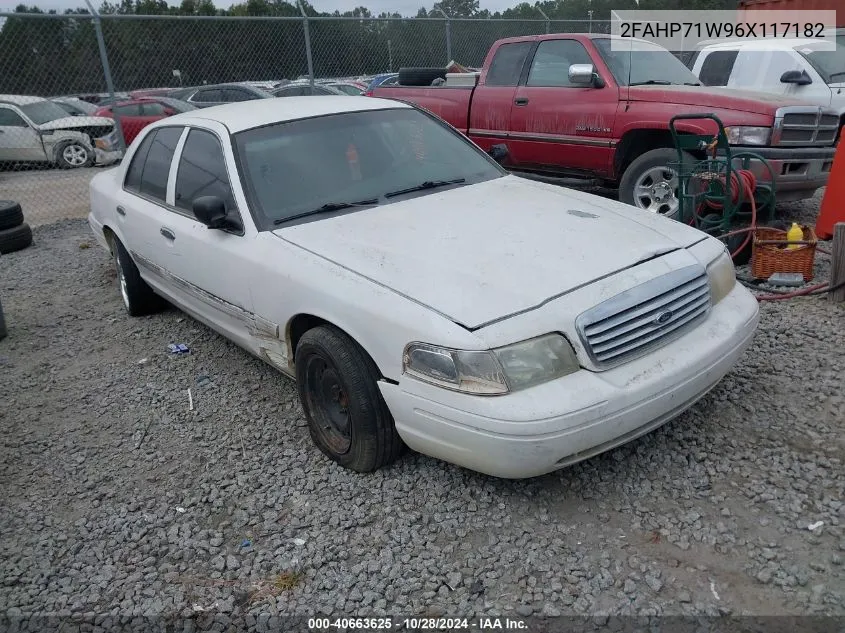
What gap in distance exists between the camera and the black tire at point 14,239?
753 cm

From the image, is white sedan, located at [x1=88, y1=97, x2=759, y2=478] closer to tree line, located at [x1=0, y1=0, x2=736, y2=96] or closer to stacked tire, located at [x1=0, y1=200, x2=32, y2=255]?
stacked tire, located at [x1=0, y1=200, x2=32, y2=255]

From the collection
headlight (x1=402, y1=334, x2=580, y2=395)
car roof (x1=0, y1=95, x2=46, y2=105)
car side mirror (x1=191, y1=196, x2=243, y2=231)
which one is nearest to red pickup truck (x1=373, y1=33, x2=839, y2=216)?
car side mirror (x1=191, y1=196, x2=243, y2=231)

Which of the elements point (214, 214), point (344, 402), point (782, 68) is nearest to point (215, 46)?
point (782, 68)

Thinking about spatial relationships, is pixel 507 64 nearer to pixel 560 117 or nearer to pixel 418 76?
pixel 560 117

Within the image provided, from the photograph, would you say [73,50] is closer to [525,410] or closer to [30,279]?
[30,279]

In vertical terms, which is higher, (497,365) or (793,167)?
(793,167)

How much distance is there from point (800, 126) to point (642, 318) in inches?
176

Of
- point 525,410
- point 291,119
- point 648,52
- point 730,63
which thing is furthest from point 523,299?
point 730,63

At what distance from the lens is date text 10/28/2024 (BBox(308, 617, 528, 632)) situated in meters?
2.33

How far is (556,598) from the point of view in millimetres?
2395

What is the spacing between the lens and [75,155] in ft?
47.0

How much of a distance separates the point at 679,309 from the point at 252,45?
404 inches

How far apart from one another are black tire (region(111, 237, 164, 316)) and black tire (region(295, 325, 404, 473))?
97.2 inches

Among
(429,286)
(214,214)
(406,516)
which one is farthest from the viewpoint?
(214,214)
